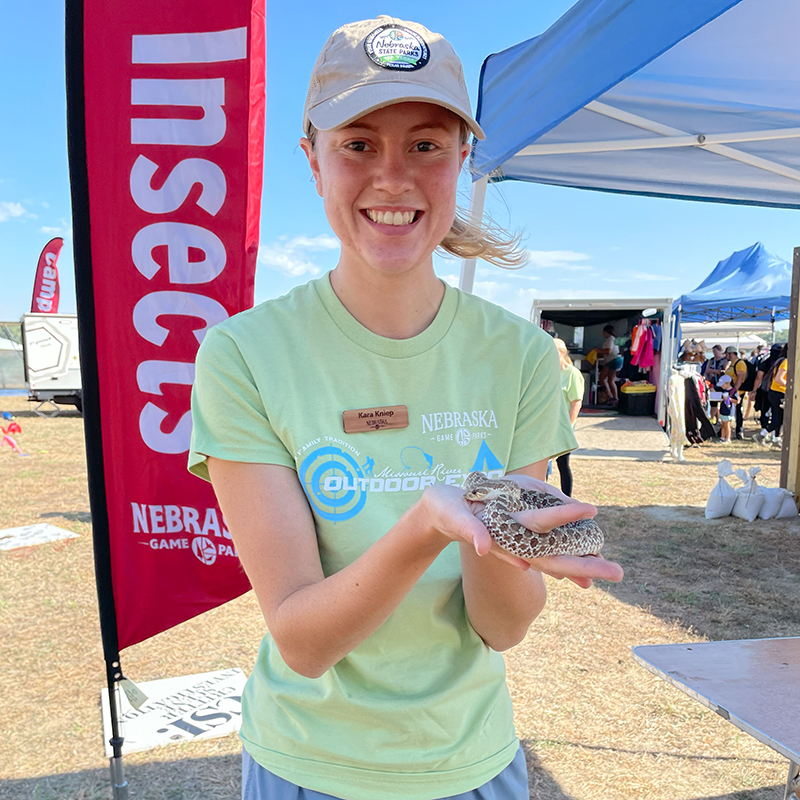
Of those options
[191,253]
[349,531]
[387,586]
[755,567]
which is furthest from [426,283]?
[755,567]

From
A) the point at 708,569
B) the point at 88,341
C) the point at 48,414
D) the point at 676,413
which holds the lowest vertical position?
the point at 48,414

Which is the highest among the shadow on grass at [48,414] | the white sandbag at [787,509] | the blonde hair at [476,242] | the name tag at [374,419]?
the blonde hair at [476,242]

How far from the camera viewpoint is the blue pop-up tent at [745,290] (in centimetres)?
2319

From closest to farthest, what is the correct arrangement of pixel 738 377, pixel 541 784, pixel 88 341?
pixel 88 341 < pixel 541 784 < pixel 738 377

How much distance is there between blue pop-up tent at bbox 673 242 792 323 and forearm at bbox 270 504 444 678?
2049 cm

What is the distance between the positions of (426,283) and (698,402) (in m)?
19.7

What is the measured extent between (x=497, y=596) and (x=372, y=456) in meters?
0.46

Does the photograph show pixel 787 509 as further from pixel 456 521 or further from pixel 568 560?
pixel 456 521

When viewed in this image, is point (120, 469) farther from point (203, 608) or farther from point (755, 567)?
point (755, 567)

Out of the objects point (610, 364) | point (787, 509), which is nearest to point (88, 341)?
point (787, 509)

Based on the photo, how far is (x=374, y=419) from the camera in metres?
1.67

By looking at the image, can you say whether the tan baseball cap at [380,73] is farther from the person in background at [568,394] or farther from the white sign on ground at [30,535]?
the white sign on ground at [30,535]

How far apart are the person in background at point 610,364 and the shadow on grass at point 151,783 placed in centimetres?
2408

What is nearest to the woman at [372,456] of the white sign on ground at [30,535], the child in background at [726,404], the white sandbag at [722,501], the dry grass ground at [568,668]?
the dry grass ground at [568,668]
